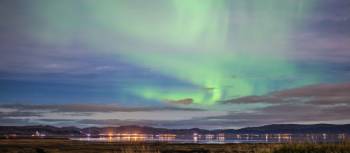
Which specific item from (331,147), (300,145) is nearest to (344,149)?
(331,147)

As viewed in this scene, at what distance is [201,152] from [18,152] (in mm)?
23395

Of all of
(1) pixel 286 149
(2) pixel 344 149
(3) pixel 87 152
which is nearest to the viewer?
(2) pixel 344 149

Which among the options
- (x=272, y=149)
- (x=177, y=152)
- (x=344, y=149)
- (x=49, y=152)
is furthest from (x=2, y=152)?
(x=344, y=149)

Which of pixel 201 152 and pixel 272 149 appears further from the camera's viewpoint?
pixel 201 152

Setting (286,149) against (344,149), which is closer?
(344,149)

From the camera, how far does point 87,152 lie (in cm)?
5419

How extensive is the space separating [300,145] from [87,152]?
37.1 m

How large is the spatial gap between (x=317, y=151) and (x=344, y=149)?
1.32 meters

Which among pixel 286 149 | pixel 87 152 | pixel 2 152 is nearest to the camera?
pixel 286 149

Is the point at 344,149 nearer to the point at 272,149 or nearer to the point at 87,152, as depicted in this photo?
the point at 272,149

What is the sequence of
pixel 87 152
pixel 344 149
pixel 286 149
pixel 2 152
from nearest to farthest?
pixel 344 149
pixel 286 149
pixel 2 152
pixel 87 152

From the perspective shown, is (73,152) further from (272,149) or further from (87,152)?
(272,149)

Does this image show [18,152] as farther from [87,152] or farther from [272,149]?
[272,149]

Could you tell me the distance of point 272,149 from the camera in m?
22.8
